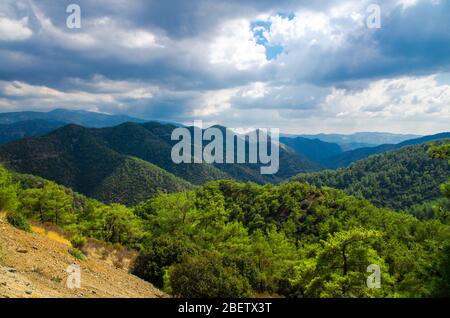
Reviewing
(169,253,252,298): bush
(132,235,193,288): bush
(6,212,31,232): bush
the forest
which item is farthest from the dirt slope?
(132,235,193,288): bush

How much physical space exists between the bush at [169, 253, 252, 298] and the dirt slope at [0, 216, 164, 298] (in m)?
1.62

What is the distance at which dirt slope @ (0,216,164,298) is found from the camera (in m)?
11.6

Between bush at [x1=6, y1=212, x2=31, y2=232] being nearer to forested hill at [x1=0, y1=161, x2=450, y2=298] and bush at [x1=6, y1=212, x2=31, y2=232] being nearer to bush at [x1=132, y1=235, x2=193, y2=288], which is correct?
forested hill at [x1=0, y1=161, x2=450, y2=298]

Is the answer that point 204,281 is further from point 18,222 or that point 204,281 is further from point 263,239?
point 263,239

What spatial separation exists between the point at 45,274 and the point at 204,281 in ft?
25.8

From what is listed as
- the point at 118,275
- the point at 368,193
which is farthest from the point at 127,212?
the point at 368,193

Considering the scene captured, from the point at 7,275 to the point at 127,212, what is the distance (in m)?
44.6

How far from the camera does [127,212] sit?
55844 mm

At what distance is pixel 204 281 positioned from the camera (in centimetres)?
1866

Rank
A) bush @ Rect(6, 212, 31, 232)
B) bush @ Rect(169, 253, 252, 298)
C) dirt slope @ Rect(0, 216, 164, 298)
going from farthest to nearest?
1. bush @ Rect(6, 212, 31, 232)
2. bush @ Rect(169, 253, 252, 298)
3. dirt slope @ Rect(0, 216, 164, 298)

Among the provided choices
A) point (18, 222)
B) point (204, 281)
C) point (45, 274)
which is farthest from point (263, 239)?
point (45, 274)

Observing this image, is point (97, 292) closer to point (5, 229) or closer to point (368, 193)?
point (5, 229)

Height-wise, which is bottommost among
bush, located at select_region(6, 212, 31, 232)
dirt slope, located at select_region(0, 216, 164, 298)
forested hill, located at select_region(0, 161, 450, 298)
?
forested hill, located at select_region(0, 161, 450, 298)

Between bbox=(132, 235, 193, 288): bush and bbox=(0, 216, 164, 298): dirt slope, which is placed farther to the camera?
bbox=(132, 235, 193, 288): bush
